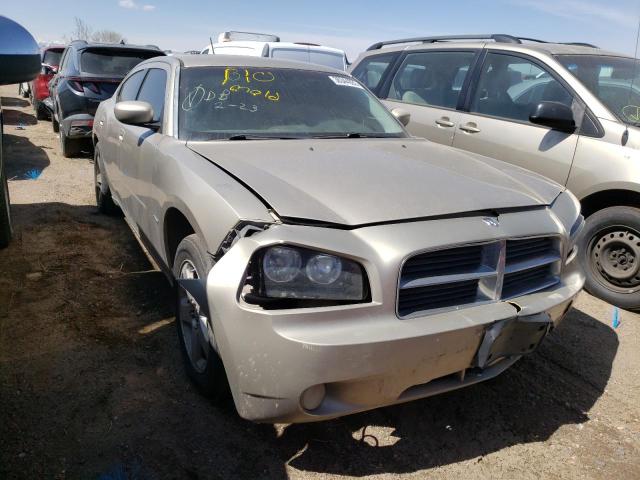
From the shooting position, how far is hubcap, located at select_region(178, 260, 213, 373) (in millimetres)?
2442

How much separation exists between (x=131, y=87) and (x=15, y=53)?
225 cm

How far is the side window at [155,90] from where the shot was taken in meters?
3.47

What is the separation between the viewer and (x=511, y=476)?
7.57 feet

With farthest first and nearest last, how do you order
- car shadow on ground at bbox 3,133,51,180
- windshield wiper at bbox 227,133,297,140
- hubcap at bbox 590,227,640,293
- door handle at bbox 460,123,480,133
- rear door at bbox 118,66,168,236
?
car shadow on ground at bbox 3,133,51,180
door handle at bbox 460,123,480,133
hubcap at bbox 590,227,640,293
rear door at bbox 118,66,168,236
windshield wiper at bbox 227,133,297,140

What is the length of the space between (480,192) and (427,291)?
2.21 ft

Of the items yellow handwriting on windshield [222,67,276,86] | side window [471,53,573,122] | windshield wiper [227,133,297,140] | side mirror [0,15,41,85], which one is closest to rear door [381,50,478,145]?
side window [471,53,573,122]

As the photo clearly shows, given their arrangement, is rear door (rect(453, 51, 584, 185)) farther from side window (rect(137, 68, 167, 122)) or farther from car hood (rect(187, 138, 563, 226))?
side window (rect(137, 68, 167, 122))

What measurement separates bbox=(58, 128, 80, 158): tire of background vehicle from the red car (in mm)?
3992

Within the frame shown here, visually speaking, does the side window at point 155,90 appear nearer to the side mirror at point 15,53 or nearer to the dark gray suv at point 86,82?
the side mirror at point 15,53

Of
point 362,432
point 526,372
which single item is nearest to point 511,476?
point 362,432

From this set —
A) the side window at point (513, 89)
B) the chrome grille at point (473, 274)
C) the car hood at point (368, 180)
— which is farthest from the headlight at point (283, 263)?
the side window at point (513, 89)

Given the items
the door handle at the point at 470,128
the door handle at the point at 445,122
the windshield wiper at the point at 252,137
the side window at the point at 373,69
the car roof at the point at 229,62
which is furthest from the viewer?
the side window at the point at 373,69

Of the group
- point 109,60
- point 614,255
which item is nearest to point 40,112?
point 109,60

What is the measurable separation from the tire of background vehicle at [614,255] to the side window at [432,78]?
6.20ft
